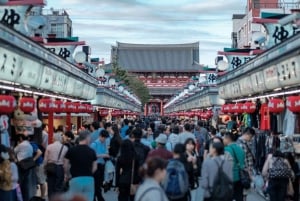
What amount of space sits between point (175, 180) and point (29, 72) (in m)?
8.05

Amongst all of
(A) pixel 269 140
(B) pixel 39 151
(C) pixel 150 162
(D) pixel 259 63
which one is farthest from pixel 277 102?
(C) pixel 150 162

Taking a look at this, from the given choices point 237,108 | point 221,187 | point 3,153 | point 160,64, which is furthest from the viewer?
point 160,64

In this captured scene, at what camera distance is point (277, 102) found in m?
15.7

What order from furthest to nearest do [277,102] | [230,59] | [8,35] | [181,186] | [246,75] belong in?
[230,59] → [246,75] → [277,102] → [8,35] → [181,186]

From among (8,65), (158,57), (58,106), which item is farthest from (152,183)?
(158,57)

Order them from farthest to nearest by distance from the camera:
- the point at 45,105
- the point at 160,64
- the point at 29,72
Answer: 1. the point at 160,64
2. the point at 45,105
3. the point at 29,72

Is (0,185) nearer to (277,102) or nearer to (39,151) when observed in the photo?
(39,151)

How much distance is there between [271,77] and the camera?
18.0m

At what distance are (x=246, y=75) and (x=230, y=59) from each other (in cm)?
453

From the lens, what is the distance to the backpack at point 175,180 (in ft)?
30.3

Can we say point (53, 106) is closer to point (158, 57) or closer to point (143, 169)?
point (143, 169)

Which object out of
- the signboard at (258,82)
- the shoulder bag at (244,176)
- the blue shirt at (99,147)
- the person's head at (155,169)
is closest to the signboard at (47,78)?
the blue shirt at (99,147)

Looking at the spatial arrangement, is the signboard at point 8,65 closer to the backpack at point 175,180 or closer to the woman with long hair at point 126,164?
the woman with long hair at point 126,164

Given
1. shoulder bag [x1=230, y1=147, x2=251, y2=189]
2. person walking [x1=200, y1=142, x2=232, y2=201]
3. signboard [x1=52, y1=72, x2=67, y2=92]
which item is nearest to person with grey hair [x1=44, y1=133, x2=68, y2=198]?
shoulder bag [x1=230, y1=147, x2=251, y2=189]
